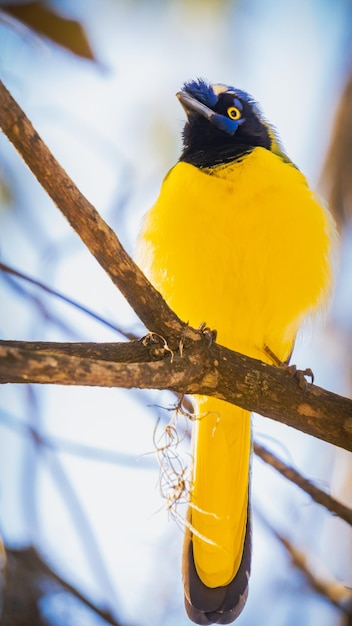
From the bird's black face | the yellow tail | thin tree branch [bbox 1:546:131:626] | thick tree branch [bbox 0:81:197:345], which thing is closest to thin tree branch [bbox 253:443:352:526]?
the yellow tail

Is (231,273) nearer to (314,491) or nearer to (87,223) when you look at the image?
(314,491)

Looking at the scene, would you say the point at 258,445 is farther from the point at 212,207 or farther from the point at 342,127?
the point at 342,127

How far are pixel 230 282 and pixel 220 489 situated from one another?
0.97 metres

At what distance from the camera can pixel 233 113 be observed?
166 inches

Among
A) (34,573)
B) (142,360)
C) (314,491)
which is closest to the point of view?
(142,360)

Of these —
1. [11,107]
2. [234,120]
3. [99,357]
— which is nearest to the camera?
[11,107]

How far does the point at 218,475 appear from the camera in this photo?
12.1 ft

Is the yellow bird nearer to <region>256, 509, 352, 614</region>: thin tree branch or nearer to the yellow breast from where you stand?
the yellow breast

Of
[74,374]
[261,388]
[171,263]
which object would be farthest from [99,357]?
[171,263]

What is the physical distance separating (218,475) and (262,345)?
636 mm

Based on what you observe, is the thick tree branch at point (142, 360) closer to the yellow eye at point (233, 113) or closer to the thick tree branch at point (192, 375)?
the thick tree branch at point (192, 375)

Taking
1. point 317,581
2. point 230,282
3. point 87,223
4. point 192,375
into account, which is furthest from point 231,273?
point 317,581

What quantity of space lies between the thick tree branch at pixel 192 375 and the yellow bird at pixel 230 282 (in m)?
0.55

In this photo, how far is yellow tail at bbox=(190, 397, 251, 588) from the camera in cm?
357
